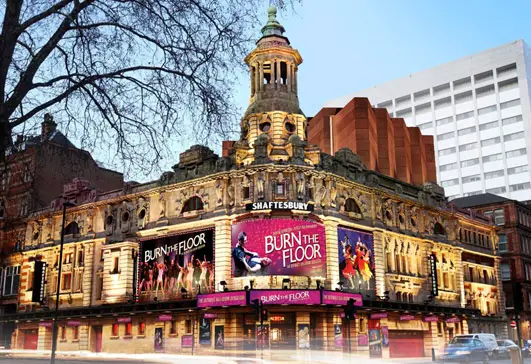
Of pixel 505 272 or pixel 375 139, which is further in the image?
pixel 505 272

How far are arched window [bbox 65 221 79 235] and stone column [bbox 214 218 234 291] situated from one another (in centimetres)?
1837

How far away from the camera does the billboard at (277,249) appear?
4528 cm

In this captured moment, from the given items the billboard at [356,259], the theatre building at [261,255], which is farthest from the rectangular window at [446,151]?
the billboard at [356,259]

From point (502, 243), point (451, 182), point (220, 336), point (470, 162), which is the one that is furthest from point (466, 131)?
point (220, 336)

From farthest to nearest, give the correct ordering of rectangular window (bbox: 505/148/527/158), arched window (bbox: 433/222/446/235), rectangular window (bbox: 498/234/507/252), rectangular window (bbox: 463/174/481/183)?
rectangular window (bbox: 463/174/481/183) < rectangular window (bbox: 505/148/527/158) < rectangular window (bbox: 498/234/507/252) < arched window (bbox: 433/222/446/235)

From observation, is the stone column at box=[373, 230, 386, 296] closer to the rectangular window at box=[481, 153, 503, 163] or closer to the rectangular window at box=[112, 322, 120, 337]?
the rectangular window at box=[112, 322, 120, 337]

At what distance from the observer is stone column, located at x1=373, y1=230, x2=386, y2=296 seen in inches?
2025

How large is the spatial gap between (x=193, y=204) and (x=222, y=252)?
5.69 meters

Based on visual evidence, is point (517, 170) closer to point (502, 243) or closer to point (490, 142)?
point (490, 142)

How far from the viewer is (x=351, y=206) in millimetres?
51219

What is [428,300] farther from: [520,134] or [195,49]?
[520,134]

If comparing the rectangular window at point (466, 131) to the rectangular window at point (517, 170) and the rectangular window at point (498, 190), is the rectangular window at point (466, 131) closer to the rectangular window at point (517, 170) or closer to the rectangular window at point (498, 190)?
the rectangular window at point (517, 170)

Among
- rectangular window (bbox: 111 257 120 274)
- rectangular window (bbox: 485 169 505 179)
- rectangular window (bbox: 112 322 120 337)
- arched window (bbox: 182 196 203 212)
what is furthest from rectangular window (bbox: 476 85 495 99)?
rectangular window (bbox: 112 322 120 337)

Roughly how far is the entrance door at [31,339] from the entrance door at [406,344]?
32574 mm
